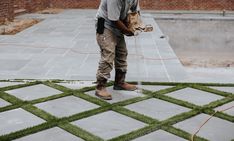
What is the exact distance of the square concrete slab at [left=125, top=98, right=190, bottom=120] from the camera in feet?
11.4

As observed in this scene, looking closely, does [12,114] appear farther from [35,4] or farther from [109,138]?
[35,4]

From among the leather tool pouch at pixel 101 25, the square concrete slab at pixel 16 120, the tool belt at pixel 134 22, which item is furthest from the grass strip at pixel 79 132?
the tool belt at pixel 134 22

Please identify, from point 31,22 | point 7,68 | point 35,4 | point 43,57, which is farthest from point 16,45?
point 35,4

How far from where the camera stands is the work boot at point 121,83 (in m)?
4.08

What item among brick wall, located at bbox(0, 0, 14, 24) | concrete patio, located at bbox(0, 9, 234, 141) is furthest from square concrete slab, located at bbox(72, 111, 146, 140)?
brick wall, located at bbox(0, 0, 14, 24)

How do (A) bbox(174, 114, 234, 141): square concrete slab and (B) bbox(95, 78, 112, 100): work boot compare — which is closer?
(A) bbox(174, 114, 234, 141): square concrete slab

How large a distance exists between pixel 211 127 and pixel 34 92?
1864mm

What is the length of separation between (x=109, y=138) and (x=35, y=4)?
9.48 meters

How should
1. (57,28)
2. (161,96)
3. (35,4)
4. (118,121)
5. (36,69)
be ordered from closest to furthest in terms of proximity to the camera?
1. (118,121)
2. (161,96)
3. (36,69)
4. (57,28)
5. (35,4)

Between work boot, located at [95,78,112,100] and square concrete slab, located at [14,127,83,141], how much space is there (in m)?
0.82

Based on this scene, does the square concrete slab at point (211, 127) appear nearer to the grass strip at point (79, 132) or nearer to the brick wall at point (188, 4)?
the grass strip at point (79, 132)

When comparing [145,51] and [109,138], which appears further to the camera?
[145,51]

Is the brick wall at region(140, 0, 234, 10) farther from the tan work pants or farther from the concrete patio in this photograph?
the tan work pants

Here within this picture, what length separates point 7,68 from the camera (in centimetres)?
501
